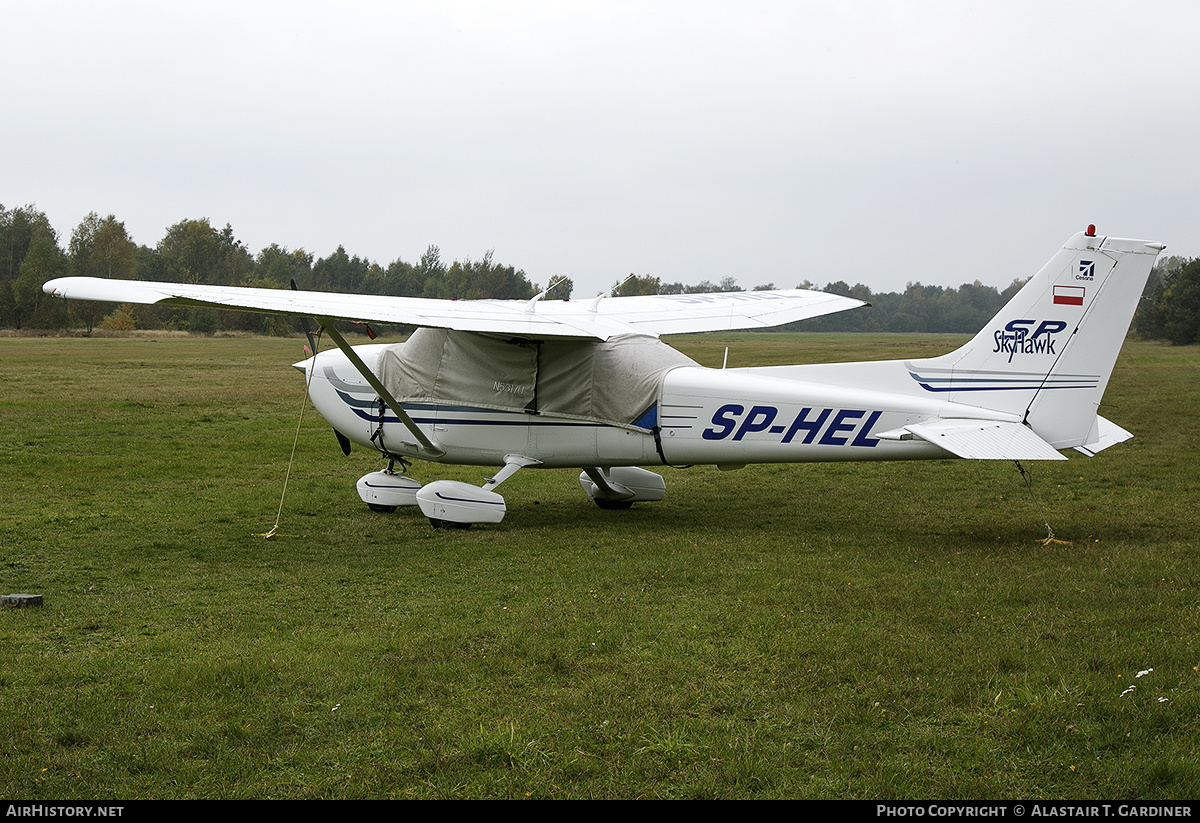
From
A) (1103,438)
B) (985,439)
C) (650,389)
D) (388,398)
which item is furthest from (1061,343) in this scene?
(388,398)

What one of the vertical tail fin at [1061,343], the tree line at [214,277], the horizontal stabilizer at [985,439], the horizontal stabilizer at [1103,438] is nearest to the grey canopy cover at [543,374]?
the horizontal stabilizer at [985,439]

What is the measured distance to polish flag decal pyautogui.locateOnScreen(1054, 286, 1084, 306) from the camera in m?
8.14

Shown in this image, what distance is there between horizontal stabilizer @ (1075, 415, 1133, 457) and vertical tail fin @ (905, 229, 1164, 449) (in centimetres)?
9

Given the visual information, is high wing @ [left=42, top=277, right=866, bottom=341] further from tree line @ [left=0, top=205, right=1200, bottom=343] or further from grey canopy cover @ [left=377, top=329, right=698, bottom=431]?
tree line @ [left=0, top=205, right=1200, bottom=343]

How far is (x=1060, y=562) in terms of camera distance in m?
7.41

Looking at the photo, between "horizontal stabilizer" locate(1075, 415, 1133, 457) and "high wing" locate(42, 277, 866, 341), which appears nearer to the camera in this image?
"high wing" locate(42, 277, 866, 341)

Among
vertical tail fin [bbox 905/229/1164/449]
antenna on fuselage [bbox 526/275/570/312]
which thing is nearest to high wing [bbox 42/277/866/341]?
antenna on fuselage [bbox 526/275/570/312]

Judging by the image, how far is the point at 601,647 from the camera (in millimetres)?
5363

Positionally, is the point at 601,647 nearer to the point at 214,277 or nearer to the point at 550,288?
the point at 550,288

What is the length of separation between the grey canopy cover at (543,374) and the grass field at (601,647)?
4.28 ft

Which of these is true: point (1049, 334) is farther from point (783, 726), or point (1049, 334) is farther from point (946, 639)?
point (783, 726)

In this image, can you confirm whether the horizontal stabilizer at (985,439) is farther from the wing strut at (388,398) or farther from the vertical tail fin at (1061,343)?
the wing strut at (388,398)

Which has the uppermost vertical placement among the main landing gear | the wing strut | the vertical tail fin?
the vertical tail fin

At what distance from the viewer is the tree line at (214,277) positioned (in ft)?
186
